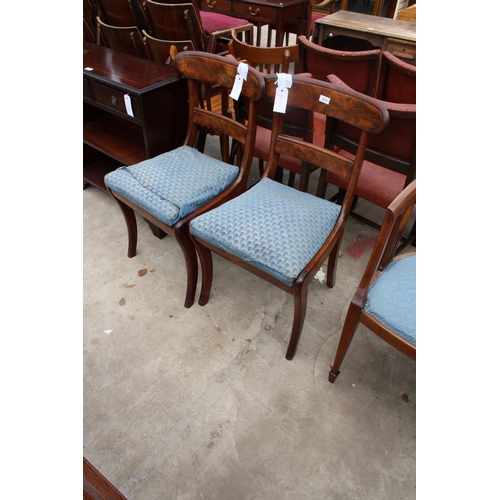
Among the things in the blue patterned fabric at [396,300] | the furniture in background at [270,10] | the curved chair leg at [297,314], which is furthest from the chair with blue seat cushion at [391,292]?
the furniture in background at [270,10]

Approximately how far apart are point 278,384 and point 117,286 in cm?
88

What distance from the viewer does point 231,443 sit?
118 centimetres

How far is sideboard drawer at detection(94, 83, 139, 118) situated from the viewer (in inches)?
62.4

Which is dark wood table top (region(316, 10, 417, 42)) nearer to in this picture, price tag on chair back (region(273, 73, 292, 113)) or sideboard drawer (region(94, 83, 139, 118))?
price tag on chair back (region(273, 73, 292, 113))

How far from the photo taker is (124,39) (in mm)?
1987

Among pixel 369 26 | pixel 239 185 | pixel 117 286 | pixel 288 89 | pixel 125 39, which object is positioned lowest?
pixel 117 286

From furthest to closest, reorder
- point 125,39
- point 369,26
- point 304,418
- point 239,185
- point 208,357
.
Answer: point 369,26
point 125,39
point 239,185
point 208,357
point 304,418

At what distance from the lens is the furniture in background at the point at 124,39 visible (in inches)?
76.7

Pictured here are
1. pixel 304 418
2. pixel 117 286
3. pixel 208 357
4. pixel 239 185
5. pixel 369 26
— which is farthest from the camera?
pixel 369 26

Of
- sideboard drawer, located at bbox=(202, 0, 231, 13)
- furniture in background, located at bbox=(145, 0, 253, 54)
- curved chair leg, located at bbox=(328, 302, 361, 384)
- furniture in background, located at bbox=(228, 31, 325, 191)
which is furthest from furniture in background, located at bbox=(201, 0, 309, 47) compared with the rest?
curved chair leg, located at bbox=(328, 302, 361, 384)

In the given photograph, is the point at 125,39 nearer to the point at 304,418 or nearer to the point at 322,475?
the point at 304,418

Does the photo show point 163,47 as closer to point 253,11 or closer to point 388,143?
point 388,143

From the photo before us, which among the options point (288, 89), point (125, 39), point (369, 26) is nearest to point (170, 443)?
point (288, 89)

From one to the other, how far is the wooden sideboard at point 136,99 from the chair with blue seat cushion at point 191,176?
5.0 inches
